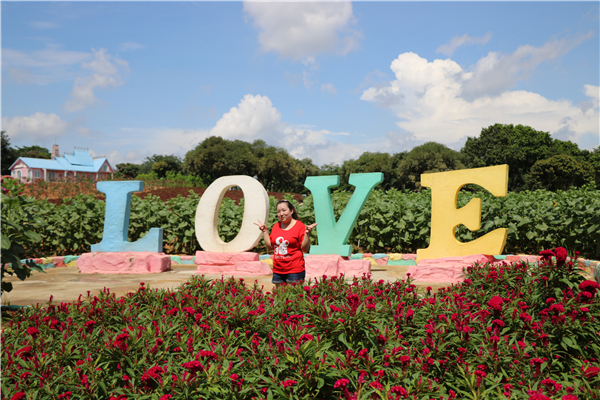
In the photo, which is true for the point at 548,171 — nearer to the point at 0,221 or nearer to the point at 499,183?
the point at 499,183

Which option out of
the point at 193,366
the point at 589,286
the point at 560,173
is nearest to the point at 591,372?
the point at 589,286

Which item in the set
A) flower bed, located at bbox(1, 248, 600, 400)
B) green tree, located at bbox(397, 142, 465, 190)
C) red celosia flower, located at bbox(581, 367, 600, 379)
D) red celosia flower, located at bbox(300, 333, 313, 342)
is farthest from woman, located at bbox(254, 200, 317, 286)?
green tree, located at bbox(397, 142, 465, 190)

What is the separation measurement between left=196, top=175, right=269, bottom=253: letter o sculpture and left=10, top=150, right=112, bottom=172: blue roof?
51.0m

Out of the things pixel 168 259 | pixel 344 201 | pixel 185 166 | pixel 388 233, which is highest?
pixel 185 166

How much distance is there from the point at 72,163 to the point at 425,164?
4595cm

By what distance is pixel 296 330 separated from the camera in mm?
2486

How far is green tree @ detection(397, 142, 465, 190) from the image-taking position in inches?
1578

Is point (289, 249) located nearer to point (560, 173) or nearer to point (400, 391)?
point (400, 391)

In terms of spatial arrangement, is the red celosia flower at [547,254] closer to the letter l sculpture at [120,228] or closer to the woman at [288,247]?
the woman at [288,247]

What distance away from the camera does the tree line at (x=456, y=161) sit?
125ft

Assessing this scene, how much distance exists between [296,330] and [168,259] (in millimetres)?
5502

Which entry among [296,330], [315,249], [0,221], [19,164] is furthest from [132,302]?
[19,164]

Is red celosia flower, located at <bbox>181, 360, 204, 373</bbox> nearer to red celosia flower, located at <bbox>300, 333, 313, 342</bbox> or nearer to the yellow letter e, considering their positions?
red celosia flower, located at <bbox>300, 333, 313, 342</bbox>

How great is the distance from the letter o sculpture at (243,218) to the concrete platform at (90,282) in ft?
2.00
